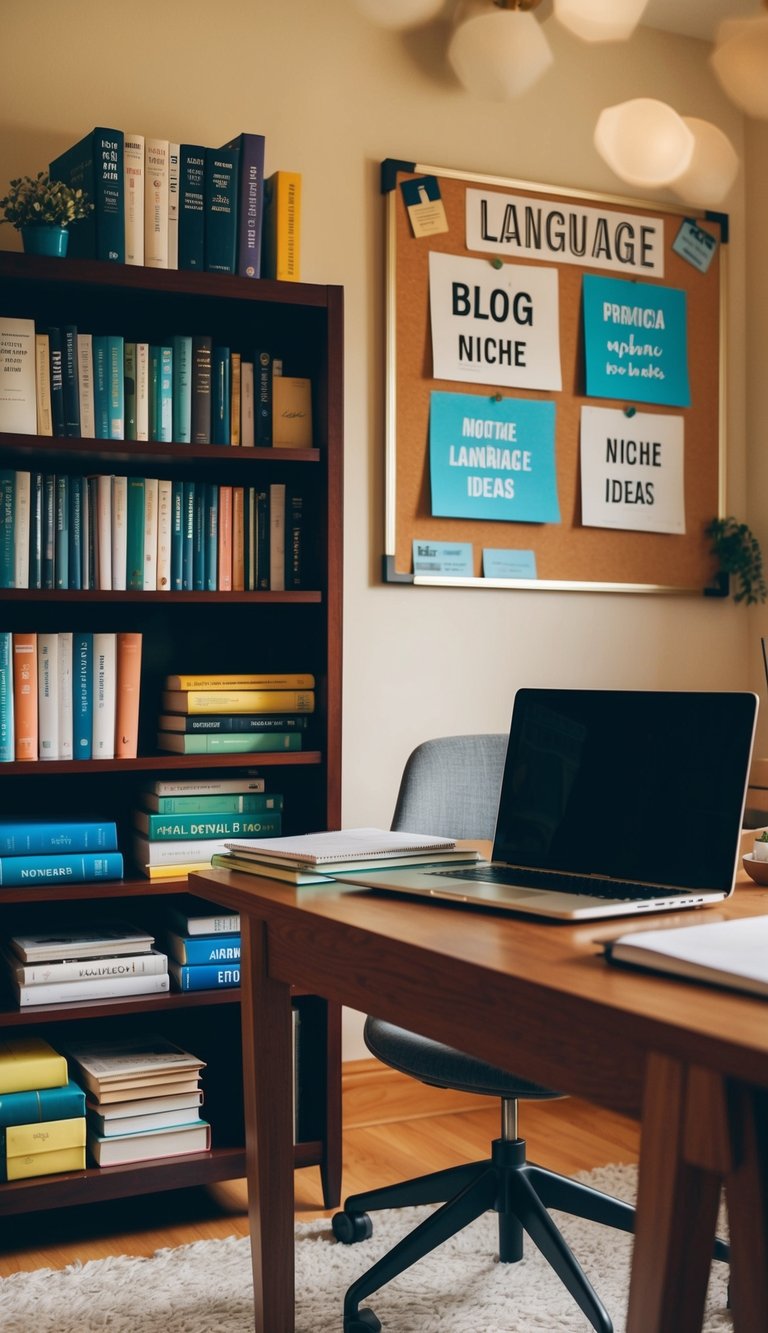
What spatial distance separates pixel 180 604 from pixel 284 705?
0.35 metres

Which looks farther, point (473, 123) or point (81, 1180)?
point (473, 123)

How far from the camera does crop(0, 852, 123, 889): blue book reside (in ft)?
7.21

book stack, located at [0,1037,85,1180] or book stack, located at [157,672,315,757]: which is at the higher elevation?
book stack, located at [157,672,315,757]

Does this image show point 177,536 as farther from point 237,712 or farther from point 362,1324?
point 362,1324

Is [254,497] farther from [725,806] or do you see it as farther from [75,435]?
[725,806]

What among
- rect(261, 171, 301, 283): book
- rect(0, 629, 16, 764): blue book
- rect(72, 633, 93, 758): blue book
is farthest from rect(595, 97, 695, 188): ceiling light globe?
rect(0, 629, 16, 764): blue book

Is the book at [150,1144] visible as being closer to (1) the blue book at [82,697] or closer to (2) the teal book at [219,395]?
(1) the blue book at [82,697]

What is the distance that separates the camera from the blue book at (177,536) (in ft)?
7.71

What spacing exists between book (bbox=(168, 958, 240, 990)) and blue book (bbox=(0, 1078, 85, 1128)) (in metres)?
0.25

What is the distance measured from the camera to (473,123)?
2959 millimetres

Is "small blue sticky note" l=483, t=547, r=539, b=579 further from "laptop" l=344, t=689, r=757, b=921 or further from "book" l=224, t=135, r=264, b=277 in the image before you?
"laptop" l=344, t=689, r=757, b=921

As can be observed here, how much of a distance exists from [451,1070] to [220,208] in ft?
5.06

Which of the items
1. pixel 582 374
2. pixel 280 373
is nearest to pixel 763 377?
pixel 582 374

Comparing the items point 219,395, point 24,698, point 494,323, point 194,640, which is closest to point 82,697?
point 24,698
